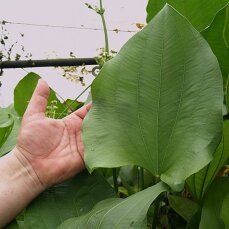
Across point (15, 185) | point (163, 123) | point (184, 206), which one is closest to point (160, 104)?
point (163, 123)

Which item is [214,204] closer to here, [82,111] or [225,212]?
[225,212]

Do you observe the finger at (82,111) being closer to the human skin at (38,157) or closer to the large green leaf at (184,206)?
the human skin at (38,157)

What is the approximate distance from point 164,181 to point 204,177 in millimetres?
103

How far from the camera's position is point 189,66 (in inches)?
15.7

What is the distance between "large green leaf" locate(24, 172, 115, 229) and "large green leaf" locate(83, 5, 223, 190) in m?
0.09

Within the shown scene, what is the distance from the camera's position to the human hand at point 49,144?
1.73 feet

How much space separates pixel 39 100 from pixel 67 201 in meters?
0.14

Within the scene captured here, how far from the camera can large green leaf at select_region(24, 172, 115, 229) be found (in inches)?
18.6

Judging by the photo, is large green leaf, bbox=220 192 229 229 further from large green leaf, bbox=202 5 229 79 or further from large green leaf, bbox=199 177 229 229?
large green leaf, bbox=202 5 229 79

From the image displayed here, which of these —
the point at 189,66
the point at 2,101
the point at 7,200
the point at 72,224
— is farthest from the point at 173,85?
the point at 2,101

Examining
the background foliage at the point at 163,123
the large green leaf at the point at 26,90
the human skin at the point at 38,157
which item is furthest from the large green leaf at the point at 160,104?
the large green leaf at the point at 26,90

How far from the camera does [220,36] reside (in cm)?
45

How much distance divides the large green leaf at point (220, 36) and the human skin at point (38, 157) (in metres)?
0.16

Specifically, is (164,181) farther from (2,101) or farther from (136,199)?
(2,101)
